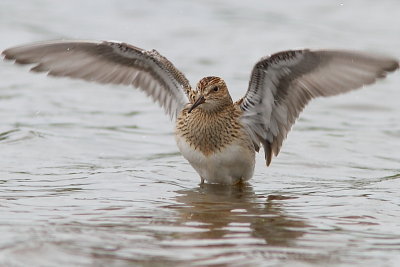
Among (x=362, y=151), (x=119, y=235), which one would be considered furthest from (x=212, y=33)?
(x=119, y=235)

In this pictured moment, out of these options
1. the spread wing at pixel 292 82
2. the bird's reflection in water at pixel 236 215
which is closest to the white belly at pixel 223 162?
the bird's reflection in water at pixel 236 215

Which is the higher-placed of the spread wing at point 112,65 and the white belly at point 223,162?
the spread wing at point 112,65

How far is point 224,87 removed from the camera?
29.3 feet

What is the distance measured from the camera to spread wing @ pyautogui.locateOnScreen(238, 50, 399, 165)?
8047 millimetres

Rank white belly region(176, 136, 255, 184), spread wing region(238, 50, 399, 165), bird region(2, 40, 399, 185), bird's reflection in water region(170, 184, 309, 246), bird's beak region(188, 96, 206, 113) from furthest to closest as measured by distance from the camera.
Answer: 1. white belly region(176, 136, 255, 184)
2. bird's beak region(188, 96, 206, 113)
3. bird region(2, 40, 399, 185)
4. spread wing region(238, 50, 399, 165)
5. bird's reflection in water region(170, 184, 309, 246)

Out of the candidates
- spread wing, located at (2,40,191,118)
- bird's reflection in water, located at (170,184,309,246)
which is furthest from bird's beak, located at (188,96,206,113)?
bird's reflection in water, located at (170,184,309,246)

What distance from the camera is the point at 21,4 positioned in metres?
19.1

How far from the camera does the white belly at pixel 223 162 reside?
8.68 m

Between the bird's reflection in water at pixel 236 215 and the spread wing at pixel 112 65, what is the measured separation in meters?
1.22

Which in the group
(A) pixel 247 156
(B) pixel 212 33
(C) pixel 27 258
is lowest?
(C) pixel 27 258

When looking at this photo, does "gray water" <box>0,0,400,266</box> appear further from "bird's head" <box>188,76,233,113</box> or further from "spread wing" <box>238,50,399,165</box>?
"bird's head" <box>188,76,233,113</box>

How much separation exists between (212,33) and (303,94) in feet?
29.9

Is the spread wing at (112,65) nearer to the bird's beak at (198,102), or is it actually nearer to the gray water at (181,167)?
the bird's beak at (198,102)

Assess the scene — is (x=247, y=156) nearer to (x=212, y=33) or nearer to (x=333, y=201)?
(x=333, y=201)
